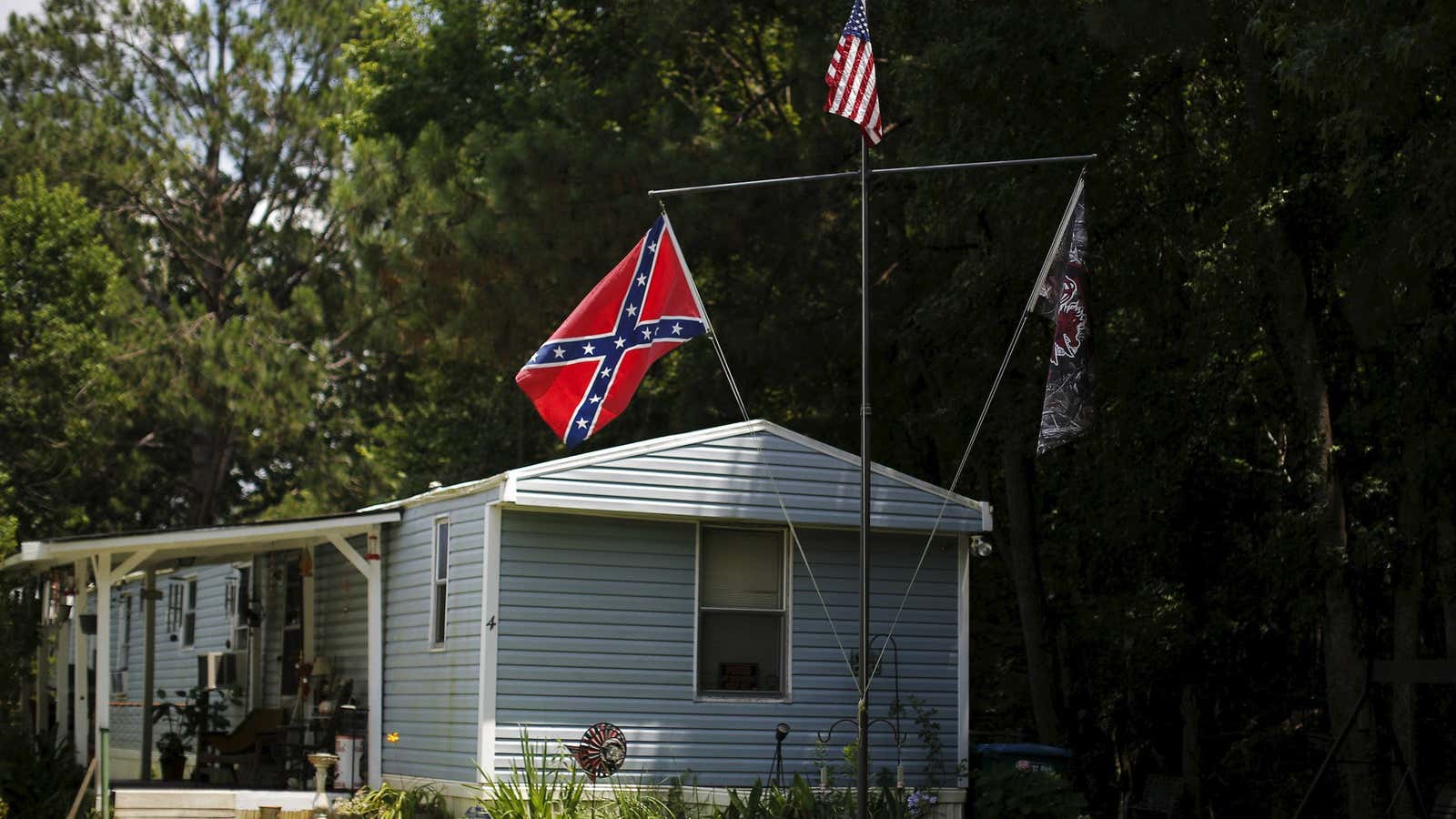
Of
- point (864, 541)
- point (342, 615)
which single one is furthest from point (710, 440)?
point (342, 615)

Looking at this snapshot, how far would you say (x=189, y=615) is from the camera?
23.4 metres

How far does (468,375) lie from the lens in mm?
31281

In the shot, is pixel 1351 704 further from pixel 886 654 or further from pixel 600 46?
pixel 600 46

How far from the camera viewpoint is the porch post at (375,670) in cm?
1540

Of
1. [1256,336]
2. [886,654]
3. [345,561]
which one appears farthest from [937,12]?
[345,561]

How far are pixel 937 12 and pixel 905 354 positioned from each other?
6083 mm

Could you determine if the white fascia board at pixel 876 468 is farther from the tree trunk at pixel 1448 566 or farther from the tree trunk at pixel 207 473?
the tree trunk at pixel 207 473

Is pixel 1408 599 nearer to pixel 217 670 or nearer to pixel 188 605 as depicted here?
pixel 217 670

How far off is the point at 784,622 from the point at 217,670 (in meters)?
9.57

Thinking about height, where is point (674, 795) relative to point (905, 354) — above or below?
below

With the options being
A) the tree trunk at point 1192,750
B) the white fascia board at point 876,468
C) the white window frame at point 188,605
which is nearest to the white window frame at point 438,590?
the white fascia board at point 876,468

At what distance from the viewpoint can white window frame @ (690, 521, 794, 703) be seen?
14195mm

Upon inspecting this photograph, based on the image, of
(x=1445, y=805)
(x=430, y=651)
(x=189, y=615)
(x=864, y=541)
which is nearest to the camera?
(x=864, y=541)

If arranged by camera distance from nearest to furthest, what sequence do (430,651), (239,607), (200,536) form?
(430,651), (200,536), (239,607)
